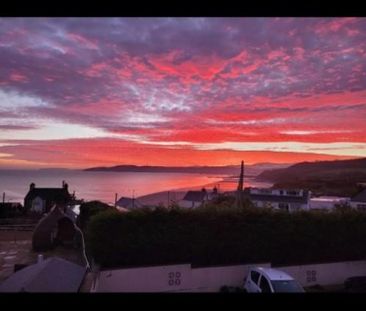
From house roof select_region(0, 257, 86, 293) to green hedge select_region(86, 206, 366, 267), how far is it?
218 centimetres

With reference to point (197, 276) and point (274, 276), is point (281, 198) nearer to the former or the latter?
point (197, 276)

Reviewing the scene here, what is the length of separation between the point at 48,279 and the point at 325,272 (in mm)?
7719

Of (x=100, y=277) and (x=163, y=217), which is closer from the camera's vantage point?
(x=100, y=277)

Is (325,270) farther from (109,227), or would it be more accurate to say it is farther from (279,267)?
(109,227)

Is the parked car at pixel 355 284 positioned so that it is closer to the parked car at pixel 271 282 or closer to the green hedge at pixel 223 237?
the green hedge at pixel 223 237

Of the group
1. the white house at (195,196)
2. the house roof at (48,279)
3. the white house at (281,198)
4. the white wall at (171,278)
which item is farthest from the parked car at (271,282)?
the white house at (195,196)

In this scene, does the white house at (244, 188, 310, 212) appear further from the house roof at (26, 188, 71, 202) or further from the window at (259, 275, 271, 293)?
the window at (259, 275, 271, 293)

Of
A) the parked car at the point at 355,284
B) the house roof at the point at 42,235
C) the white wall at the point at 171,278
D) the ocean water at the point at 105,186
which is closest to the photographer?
the white wall at the point at 171,278

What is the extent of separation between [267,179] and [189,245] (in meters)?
40.9

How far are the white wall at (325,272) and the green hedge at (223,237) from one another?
24 cm

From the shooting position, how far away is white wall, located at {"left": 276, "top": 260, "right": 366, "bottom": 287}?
11.0 metres

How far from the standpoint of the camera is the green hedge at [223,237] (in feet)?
33.8
